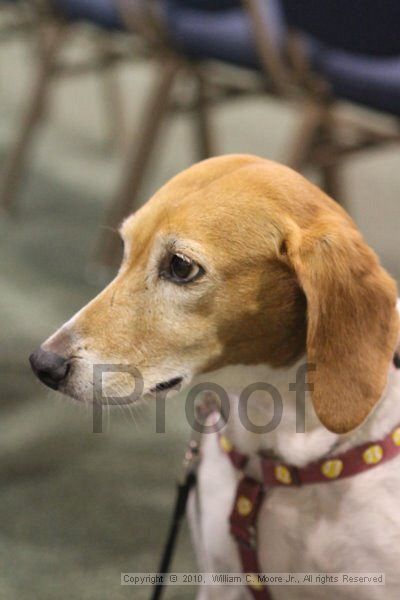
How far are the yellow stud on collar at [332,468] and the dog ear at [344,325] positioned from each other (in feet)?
0.24

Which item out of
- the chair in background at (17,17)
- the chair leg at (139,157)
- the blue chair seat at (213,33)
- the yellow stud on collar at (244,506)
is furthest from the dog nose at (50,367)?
the chair in background at (17,17)

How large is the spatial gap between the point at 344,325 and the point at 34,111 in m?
2.35

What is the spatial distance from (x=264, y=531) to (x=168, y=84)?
5.71ft

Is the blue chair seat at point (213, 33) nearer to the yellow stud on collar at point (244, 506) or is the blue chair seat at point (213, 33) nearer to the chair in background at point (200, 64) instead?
the chair in background at point (200, 64)

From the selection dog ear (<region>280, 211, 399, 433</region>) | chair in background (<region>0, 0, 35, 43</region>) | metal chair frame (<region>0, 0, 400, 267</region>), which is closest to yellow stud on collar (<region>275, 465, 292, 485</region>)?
dog ear (<region>280, 211, 399, 433</region>)

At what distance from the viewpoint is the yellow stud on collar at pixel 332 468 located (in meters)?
1.10

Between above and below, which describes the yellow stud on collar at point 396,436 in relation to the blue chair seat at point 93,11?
below

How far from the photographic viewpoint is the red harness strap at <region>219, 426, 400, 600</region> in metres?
1.09

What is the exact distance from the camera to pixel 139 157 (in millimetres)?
2668

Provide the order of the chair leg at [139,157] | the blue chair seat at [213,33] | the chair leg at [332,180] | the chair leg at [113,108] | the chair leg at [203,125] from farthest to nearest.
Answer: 1. the chair leg at [113,108]
2. the chair leg at [203,125]
3. the chair leg at [139,157]
4. the chair leg at [332,180]
5. the blue chair seat at [213,33]

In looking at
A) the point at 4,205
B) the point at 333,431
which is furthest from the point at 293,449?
the point at 4,205

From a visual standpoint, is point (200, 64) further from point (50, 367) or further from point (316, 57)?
point (50, 367)

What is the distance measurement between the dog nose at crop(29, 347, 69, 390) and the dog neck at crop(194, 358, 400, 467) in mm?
179

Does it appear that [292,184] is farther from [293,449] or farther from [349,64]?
[349,64]
